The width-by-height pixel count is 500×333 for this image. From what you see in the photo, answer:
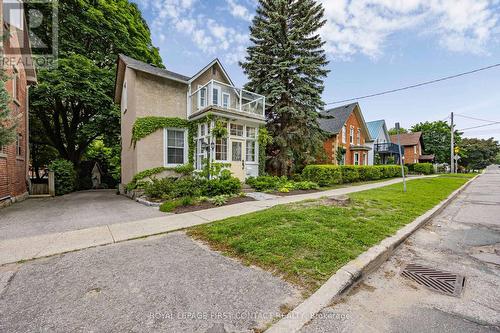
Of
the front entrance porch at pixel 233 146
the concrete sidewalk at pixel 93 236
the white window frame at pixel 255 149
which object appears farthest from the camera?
the white window frame at pixel 255 149

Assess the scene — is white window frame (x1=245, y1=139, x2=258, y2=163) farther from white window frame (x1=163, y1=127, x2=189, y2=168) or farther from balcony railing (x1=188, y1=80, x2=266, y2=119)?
white window frame (x1=163, y1=127, x2=189, y2=168)

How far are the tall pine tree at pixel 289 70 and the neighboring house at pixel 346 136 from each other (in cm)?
705

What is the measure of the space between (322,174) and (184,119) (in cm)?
889

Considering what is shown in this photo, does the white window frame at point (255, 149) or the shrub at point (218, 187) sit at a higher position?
the white window frame at point (255, 149)

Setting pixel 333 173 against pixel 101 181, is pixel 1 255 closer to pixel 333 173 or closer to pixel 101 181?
pixel 333 173

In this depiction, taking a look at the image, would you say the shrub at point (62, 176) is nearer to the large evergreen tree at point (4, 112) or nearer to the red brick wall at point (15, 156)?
the red brick wall at point (15, 156)

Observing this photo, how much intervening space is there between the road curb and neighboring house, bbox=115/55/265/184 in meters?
8.35

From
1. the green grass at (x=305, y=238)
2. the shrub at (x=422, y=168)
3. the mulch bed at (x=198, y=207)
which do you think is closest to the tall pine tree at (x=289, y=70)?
the mulch bed at (x=198, y=207)

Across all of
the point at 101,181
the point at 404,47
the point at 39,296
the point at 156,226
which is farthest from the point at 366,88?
the point at 101,181

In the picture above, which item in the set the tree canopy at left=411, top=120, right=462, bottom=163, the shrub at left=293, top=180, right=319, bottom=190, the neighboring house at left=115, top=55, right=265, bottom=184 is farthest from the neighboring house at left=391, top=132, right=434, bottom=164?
the neighboring house at left=115, top=55, right=265, bottom=184

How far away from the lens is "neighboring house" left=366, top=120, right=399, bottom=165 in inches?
1096

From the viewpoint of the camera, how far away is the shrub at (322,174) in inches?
538

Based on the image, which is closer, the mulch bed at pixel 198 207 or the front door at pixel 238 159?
the mulch bed at pixel 198 207

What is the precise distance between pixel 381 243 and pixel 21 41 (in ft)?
59.9
